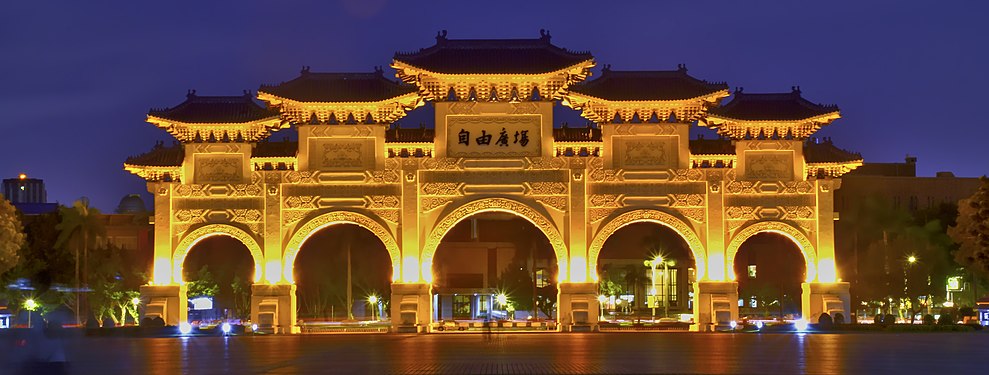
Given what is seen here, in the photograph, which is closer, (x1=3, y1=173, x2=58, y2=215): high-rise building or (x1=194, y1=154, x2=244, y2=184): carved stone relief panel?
(x1=194, y1=154, x2=244, y2=184): carved stone relief panel

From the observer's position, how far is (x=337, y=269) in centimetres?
6081

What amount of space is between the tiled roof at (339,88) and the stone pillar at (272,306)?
630 cm

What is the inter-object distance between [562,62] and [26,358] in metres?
25.9

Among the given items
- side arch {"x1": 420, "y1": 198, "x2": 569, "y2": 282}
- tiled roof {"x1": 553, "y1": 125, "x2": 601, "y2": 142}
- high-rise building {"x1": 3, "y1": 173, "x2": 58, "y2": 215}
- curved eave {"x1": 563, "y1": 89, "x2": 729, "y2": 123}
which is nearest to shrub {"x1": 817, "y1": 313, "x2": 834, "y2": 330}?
curved eave {"x1": 563, "y1": 89, "x2": 729, "y2": 123}

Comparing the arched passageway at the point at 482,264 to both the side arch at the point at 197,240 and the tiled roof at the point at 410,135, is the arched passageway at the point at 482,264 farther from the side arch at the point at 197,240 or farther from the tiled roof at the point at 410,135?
the side arch at the point at 197,240

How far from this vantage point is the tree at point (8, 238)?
4175 cm

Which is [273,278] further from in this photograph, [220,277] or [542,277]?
[542,277]

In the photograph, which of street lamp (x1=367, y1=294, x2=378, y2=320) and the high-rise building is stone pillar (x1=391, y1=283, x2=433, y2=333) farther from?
the high-rise building

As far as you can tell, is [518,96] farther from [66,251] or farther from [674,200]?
[66,251]

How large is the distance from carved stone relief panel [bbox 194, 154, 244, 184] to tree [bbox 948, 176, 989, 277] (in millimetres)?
25600

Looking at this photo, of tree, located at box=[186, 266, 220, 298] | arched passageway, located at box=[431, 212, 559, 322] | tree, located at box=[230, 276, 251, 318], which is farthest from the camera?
arched passageway, located at box=[431, 212, 559, 322]

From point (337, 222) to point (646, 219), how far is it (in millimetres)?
10227

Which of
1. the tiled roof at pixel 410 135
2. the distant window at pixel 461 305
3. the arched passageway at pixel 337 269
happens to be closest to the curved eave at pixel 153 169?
the tiled roof at pixel 410 135

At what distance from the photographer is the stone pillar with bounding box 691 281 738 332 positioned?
41.1 metres
